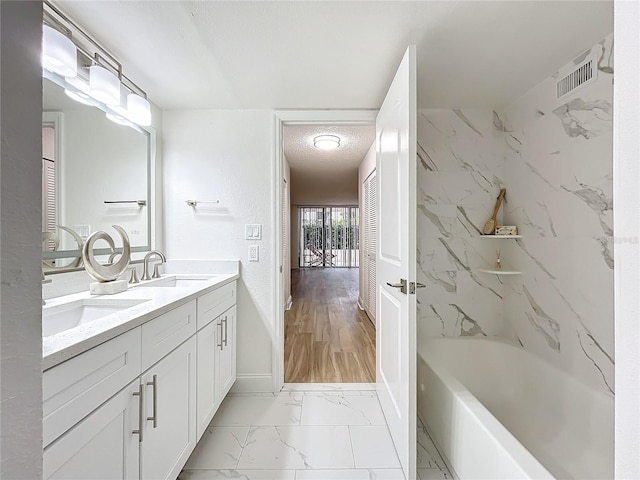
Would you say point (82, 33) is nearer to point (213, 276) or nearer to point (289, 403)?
point (213, 276)

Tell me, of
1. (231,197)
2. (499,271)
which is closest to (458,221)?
(499,271)

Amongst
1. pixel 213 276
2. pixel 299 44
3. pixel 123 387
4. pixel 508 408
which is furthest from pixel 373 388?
pixel 299 44

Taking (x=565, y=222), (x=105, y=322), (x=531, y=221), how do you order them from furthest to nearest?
(x=531, y=221)
(x=565, y=222)
(x=105, y=322)

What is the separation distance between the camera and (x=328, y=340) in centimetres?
330

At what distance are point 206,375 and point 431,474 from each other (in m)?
1.25

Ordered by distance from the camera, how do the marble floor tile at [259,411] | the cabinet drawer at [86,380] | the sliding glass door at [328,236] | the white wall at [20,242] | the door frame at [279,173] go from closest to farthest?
the white wall at [20,242], the cabinet drawer at [86,380], the marble floor tile at [259,411], the door frame at [279,173], the sliding glass door at [328,236]

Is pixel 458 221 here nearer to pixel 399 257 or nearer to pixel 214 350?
pixel 399 257

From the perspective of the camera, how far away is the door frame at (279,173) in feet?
7.01

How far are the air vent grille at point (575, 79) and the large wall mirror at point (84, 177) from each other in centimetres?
243

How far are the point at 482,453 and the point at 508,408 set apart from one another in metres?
0.91

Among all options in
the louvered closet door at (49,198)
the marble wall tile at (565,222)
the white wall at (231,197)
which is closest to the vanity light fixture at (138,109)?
the white wall at (231,197)

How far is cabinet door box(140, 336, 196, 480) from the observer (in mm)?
1059

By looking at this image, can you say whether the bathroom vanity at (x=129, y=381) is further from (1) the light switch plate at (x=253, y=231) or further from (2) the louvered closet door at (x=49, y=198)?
(1) the light switch plate at (x=253, y=231)
